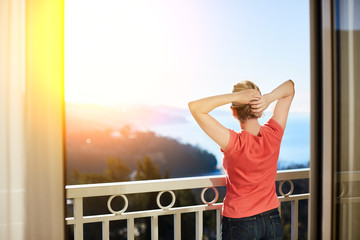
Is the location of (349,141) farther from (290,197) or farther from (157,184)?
(157,184)

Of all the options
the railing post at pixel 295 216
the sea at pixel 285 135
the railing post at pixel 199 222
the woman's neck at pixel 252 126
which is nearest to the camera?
the woman's neck at pixel 252 126

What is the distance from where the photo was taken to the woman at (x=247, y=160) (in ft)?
5.36

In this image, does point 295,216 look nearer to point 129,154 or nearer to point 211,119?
point 211,119

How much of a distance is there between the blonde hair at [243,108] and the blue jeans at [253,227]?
0.51 metres

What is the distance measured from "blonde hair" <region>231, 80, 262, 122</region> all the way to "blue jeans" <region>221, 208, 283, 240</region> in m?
0.51

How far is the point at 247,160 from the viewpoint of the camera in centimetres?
165

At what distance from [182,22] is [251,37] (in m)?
1.64

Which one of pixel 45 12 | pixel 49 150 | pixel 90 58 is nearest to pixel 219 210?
pixel 49 150

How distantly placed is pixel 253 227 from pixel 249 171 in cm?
28

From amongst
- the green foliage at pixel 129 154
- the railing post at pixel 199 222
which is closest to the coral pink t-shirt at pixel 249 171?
the railing post at pixel 199 222

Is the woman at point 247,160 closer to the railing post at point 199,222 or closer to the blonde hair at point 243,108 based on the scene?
the blonde hair at point 243,108

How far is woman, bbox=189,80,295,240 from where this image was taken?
1.63 meters

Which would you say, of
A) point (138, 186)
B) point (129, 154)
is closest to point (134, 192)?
point (138, 186)

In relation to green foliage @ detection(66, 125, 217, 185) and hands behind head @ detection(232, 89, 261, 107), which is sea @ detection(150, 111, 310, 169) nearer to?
green foliage @ detection(66, 125, 217, 185)
